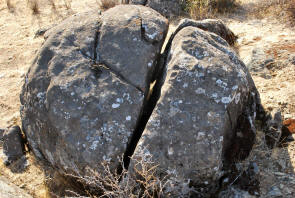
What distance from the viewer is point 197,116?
2674mm

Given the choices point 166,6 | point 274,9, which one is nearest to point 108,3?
point 166,6

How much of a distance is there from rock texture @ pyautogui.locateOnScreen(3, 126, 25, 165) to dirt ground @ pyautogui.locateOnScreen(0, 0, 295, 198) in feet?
0.44

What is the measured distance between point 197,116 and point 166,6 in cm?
450

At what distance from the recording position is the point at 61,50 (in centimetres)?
321

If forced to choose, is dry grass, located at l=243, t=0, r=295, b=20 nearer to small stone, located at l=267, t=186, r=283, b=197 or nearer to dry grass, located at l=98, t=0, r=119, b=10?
dry grass, located at l=98, t=0, r=119, b=10

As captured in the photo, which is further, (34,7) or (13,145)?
(34,7)

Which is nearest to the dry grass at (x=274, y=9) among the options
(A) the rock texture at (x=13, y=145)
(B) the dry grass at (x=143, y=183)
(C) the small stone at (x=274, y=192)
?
(C) the small stone at (x=274, y=192)

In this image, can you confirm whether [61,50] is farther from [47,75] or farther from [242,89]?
[242,89]

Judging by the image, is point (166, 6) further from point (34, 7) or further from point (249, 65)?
point (34, 7)

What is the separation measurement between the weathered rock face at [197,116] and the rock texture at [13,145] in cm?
179

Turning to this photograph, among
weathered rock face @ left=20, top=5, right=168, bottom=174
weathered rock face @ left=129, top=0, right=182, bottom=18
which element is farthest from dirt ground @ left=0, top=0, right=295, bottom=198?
weathered rock face @ left=129, top=0, right=182, bottom=18

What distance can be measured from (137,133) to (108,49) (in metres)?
0.94

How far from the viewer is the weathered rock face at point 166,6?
6.57 meters

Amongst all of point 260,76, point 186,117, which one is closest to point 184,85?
point 186,117
